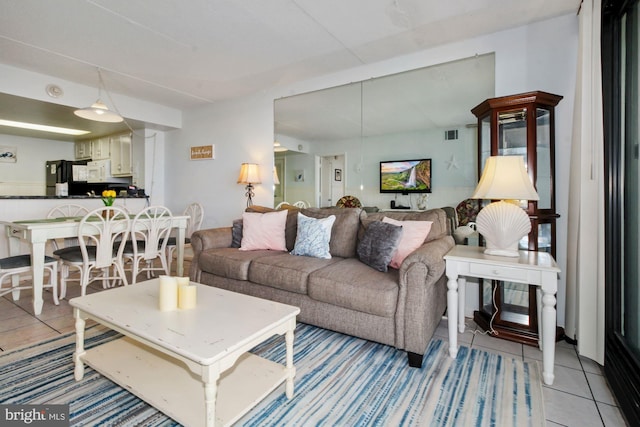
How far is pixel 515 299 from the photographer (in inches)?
94.5

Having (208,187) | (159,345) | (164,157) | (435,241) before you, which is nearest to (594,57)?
(435,241)

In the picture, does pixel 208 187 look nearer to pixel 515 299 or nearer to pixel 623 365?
pixel 515 299

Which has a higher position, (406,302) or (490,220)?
(490,220)

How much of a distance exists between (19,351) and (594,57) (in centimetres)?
401

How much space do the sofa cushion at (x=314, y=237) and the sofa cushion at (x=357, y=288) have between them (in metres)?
0.32

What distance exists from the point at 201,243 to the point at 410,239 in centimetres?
190

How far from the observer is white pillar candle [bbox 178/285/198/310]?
5.24ft

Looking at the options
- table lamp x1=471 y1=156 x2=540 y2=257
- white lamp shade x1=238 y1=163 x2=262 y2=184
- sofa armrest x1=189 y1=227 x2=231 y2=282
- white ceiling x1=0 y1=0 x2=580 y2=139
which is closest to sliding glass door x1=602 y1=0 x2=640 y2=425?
table lamp x1=471 y1=156 x2=540 y2=257

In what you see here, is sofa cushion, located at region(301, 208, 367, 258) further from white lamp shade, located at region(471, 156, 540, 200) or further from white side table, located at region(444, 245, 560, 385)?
white lamp shade, located at region(471, 156, 540, 200)

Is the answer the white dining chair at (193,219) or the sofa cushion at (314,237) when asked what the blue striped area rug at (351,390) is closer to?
the sofa cushion at (314,237)

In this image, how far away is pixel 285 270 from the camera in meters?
2.37

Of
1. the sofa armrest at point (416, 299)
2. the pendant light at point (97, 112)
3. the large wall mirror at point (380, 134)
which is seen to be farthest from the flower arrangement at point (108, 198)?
the sofa armrest at point (416, 299)

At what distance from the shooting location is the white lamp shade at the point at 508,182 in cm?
195

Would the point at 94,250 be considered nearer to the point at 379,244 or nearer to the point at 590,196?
the point at 379,244
